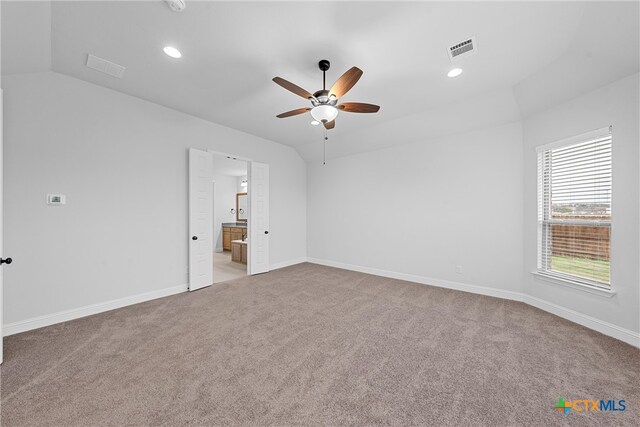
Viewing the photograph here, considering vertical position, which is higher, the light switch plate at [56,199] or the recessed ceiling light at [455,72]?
the recessed ceiling light at [455,72]

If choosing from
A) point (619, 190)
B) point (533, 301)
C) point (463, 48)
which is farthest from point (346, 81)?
point (533, 301)

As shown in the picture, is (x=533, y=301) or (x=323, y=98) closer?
(x=323, y=98)

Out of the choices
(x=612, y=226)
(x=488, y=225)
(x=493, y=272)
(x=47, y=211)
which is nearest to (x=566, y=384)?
(x=612, y=226)

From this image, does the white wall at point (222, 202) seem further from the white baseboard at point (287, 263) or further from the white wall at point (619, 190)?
the white wall at point (619, 190)

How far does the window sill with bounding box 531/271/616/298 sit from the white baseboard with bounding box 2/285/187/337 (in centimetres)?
531

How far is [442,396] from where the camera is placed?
1.73 metres

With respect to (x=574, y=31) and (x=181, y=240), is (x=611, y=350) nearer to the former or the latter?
(x=574, y=31)

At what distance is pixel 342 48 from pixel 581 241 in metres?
3.56

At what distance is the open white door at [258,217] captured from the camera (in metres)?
4.99

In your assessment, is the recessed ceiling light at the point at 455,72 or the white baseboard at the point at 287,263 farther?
the white baseboard at the point at 287,263

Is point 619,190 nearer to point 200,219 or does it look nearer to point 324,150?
point 324,150

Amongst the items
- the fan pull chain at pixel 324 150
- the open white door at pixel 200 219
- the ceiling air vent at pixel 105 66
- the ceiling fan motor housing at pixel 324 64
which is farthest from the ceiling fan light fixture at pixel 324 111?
the open white door at pixel 200 219

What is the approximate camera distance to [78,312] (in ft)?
9.69

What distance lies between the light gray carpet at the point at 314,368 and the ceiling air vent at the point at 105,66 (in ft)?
9.59
